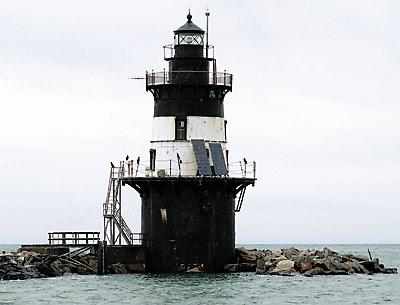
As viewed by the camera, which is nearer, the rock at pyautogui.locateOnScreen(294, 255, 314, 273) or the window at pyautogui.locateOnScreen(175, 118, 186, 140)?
the window at pyautogui.locateOnScreen(175, 118, 186, 140)

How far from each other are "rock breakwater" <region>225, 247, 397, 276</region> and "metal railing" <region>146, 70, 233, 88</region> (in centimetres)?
668

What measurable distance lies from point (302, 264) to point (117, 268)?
22.7 feet

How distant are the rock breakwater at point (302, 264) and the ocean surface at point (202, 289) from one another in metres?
0.68

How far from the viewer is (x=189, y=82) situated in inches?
1902

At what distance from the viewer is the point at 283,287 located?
146ft

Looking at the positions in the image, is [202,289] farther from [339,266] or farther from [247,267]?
[339,266]

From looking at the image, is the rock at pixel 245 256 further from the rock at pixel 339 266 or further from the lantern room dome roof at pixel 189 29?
the lantern room dome roof at pixel 189 29

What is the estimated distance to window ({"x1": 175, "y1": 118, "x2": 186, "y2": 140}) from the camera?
1907 inches

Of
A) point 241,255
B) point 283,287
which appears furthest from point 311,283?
point 241,255

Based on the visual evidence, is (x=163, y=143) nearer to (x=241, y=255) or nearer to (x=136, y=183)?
(x=136, y=183)

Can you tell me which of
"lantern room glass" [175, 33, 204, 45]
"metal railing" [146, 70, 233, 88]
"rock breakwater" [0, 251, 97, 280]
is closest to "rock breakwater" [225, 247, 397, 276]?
"rock breakwater" [0, 251, 97, 280]

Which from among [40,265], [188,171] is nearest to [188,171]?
[188,171]

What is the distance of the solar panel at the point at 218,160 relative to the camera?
1903 inches

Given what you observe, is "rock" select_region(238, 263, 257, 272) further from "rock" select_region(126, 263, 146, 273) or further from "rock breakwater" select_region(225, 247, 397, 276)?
"rock" select_region(126, 263, 146, 273)
